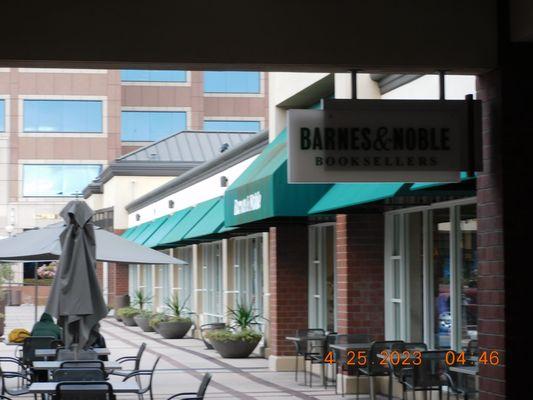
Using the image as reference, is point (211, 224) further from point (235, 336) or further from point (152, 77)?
point (152, 77)

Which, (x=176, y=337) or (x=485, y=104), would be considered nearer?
(x=485, y=104)

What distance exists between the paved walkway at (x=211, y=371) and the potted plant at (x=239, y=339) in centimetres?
26

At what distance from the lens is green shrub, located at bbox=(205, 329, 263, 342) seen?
24391mm

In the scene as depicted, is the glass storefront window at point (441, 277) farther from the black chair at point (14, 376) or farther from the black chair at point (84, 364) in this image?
the black chair at point (14, 376)

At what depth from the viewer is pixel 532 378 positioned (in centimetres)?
811

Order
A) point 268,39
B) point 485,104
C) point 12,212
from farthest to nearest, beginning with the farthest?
point 12,212
point 485,104
point 268,39

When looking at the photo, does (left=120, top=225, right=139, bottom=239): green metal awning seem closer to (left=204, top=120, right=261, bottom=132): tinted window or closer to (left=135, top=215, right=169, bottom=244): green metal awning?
(left=135, top=215, right=169, bottom=244): green metal awning

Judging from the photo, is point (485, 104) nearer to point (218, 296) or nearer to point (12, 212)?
point (218, 296)

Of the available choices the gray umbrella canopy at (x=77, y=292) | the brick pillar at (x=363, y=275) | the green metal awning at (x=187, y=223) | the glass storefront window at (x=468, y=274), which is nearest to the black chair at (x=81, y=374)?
the gray umbrella canopy at (x=77, y=292)

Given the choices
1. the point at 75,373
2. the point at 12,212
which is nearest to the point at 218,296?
the point at 75,373

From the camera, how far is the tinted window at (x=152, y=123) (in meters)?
74.9

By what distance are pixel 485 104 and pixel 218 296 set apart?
22710 millimetres

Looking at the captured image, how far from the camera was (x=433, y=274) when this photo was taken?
15.5 m

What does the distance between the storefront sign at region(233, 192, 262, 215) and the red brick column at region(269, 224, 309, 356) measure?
140 centimetres
